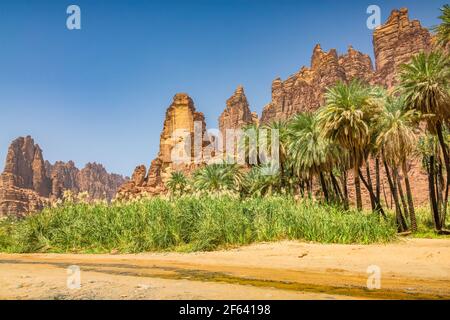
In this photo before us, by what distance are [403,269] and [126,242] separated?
12.3 metres

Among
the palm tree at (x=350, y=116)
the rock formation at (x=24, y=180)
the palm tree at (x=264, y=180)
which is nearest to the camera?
the palm tree at (x=350, y=116)

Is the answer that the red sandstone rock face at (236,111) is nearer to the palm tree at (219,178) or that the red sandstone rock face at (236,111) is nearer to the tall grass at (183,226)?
the palm tree at (219,178)

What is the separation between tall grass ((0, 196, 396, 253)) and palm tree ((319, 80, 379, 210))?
9.56 m

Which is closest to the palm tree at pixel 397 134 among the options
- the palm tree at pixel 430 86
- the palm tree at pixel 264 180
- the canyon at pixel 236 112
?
the palm tree at pixel 430 86

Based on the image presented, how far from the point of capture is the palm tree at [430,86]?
26.1 metres

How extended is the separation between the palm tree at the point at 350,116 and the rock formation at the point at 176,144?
84971mm

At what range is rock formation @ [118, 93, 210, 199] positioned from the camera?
118500 millimetres

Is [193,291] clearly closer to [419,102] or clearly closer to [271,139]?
[419,102]

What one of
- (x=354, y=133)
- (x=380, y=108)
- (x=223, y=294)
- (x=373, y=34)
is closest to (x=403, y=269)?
(x=223, y=294)

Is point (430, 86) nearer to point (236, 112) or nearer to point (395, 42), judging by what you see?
point (395, 42)

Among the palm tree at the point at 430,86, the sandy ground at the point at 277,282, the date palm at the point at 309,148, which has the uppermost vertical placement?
the palm tree at the point at 430,86

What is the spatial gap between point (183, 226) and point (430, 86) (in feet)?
60.6

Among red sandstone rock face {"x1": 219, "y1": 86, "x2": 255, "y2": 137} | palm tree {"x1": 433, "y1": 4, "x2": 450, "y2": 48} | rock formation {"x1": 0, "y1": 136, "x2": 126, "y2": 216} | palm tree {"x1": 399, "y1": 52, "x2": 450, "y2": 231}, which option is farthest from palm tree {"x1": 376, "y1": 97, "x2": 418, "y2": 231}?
red sandstone rock face {"x1": 219, "y1": 86, "x2": 255, "y2": 137}

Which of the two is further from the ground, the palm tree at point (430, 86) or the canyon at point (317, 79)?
the canyon at point (317, 79)
